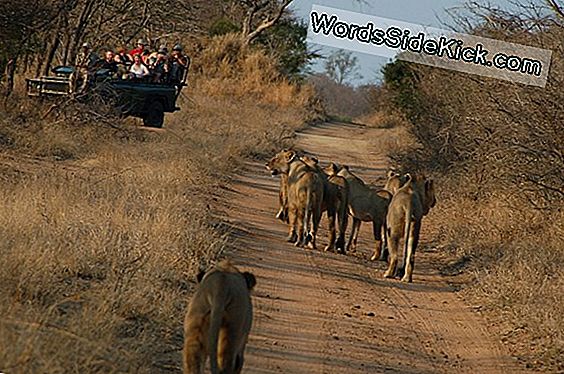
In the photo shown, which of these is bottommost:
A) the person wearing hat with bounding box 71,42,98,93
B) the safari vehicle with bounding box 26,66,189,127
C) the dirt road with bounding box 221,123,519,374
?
the dirt road with bounding box 221,123,519,374

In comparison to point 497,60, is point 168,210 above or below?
below

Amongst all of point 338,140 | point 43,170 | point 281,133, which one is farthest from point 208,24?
point 43,170

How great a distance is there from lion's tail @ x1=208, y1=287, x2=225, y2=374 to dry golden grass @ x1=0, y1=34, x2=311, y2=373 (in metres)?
0.70

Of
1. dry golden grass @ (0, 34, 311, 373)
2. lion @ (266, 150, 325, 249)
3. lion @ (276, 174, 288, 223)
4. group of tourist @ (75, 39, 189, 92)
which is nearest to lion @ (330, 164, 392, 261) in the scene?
lion @ (266, 150, 325, 249)

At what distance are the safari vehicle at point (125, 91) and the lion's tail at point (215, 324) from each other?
50.5 feet

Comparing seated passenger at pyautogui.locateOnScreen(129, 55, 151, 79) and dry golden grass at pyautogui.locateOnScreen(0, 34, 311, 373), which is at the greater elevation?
seated passenger at pyautogui.locateOnScreen(129, 55, 151, 79)

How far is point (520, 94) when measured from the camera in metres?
14.2

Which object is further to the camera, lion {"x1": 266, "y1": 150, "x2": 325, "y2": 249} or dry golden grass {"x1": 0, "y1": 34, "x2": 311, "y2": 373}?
lion {"x1": 266, "y1": 150, "x2": 325, "y2": 249}

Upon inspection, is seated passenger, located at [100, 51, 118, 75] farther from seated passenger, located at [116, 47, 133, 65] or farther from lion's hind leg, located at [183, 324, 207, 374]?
lion's hind leg, located at [183, 324, 207, 374]

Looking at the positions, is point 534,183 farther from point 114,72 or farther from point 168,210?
point 114,72

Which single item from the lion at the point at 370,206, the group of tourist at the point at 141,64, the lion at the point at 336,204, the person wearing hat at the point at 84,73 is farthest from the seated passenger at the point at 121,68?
the lion at the point at 370,206

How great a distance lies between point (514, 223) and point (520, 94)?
1.80 metres

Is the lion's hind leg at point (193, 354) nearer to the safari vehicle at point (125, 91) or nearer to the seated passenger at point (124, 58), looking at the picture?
the safari vehicle at point (125, 91)

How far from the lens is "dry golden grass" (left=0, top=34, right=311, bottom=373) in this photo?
640cm
